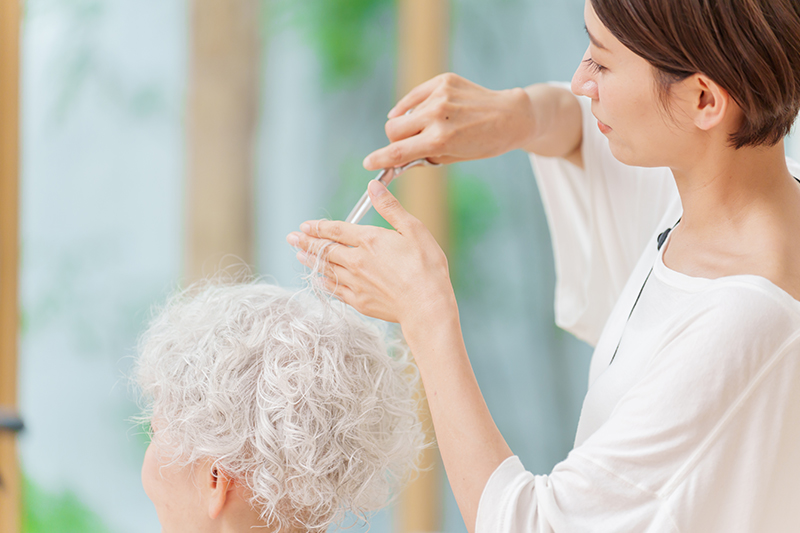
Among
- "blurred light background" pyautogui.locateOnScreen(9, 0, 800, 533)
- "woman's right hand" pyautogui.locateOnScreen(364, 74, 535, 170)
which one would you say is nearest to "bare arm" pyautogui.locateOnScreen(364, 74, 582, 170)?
"woman's right hand" pyautogui.locateOnScreen(364, 74, 535, 170)

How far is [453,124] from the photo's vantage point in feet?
3.60

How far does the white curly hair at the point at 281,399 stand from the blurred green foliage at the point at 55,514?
103 cm

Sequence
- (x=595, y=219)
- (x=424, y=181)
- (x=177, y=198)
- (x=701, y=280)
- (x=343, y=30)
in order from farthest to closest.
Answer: (x=424, y=181)
(x=343, y=30)
(x=177, y=198)
(x=595, y=219)
(x=701, y=280)

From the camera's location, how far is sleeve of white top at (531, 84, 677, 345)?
1.27 m

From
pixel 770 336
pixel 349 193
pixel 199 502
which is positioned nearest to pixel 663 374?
pixel 770 336

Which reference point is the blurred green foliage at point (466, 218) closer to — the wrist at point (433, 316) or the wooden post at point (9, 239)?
the wooden post at point (9, 239)

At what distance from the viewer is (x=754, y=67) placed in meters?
0.72

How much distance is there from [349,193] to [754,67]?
1578 mm

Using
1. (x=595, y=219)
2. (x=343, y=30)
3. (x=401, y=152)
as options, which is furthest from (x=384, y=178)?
(x=343, y=30)

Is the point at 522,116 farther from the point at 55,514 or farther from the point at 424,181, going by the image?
the point at 55,514

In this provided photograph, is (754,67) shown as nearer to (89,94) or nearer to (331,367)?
(331,367)

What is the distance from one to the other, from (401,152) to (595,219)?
0.48m

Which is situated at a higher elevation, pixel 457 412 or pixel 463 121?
pixel 463 121

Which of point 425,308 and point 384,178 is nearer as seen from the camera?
point 425,308
